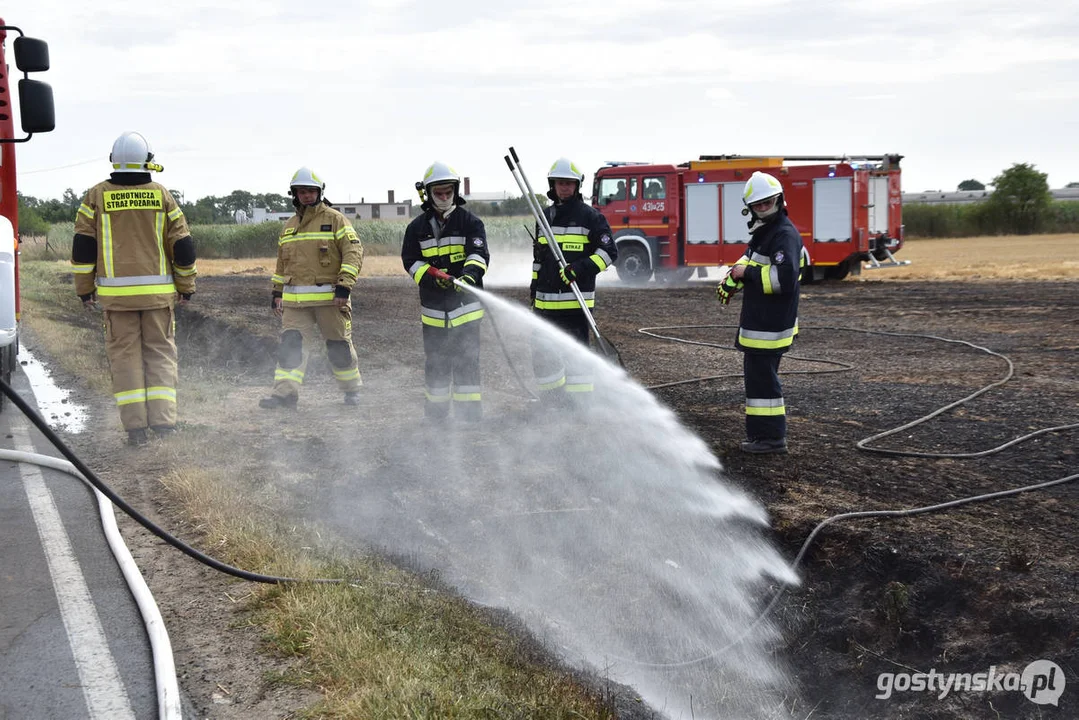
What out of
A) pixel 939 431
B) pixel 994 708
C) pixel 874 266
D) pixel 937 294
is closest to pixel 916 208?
pixel 874 266

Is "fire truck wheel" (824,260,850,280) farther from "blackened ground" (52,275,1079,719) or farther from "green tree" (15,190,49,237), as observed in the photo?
"green tree" (15,190,49,237)

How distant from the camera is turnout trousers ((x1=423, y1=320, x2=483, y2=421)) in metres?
7.37

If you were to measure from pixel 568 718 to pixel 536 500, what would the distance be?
257 cm

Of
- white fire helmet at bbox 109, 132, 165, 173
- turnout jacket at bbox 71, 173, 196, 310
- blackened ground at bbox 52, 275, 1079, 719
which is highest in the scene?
white fire helmet at bbox 109, 132, 165, 173

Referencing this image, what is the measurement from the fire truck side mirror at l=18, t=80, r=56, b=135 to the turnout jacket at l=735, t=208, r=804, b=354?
165 inches

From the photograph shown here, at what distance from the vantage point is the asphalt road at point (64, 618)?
338 centimetres

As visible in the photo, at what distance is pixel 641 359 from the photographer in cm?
1111

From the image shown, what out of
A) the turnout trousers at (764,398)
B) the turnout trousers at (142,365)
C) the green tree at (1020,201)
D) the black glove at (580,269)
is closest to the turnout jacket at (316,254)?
the turnout trousers at (142,365)

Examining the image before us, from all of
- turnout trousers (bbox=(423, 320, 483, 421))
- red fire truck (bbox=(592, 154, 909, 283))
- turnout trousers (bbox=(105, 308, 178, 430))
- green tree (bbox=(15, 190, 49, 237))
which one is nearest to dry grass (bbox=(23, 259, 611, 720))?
turnout trousers (bbox=(105, 308, 178, 430))

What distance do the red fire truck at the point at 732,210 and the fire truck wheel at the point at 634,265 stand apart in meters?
0.02

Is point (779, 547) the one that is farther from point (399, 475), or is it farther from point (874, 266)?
point (874, 266)

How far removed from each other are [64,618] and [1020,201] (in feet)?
166

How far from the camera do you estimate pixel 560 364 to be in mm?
7574

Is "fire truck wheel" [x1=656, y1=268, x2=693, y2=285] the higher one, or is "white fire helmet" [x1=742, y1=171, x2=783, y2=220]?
"white fire helmet" [x1=742, y1=171, x2=783, y2=220]
